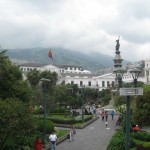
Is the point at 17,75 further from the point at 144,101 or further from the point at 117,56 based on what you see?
the point at 117,56

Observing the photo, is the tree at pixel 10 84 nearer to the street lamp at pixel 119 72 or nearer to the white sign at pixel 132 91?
the white sign at pixel 132 91

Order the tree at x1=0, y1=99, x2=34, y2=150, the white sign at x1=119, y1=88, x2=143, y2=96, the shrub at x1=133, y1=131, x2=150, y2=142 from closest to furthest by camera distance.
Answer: the white sign at x1=119, y1=88, x2=143, y2=96 → the tree at x1=0, y1=99, x2=34, y2=150 → the shrub at x1=133, y1=131, x2=150, y2=142

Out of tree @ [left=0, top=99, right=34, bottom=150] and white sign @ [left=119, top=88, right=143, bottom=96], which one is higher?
white sign @ [left=119, top=88, right=143, bottom=96]

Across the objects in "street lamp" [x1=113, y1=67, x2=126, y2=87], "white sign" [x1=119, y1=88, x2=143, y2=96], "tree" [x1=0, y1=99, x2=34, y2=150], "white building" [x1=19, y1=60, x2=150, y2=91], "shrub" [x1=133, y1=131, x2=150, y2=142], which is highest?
"white building" [x1=19, y1=60, x2=150, y2=91]

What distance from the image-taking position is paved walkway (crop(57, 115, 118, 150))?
1064 inches

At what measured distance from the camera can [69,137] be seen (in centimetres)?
2997

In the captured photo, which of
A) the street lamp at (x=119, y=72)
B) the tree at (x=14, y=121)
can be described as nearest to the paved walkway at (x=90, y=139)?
the tree at (x=14, y=121)

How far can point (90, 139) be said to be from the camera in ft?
101

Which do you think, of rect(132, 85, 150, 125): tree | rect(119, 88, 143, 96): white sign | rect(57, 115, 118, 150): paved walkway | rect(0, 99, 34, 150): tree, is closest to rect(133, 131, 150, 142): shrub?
rect(132, 85, 150, 125): tree

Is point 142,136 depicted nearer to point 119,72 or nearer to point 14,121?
point 14,121

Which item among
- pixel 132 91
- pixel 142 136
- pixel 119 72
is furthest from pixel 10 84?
pixel 119 72

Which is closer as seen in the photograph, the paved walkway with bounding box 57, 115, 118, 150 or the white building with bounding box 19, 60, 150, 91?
the paved walkway with bounding box 57, 115, 118, 150

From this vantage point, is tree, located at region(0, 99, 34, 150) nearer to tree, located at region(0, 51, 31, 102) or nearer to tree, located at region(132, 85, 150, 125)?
tree, located at region(132, 85, 150, 125)

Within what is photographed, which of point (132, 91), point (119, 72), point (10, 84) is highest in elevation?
point (119, 72)
